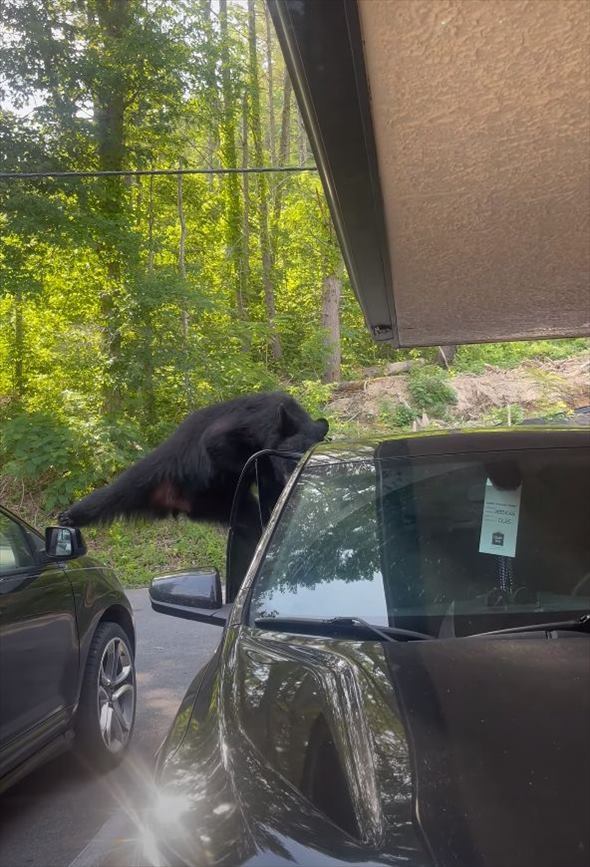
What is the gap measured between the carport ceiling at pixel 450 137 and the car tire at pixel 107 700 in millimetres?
2412

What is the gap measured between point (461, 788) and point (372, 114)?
6.42ft

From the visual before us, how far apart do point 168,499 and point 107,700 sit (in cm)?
203

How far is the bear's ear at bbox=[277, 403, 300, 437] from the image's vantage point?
18.4ft

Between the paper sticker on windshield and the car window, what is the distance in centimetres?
224

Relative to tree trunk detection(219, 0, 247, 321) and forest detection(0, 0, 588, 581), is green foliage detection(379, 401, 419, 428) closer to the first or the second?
forest detection(0, 0, 588, 581)

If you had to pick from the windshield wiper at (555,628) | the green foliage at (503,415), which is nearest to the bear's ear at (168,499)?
the windshield wiper at (555,628)

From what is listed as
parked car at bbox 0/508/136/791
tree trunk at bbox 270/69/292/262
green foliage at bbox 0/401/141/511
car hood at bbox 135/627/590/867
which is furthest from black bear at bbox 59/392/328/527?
tree trunk at bbox 270/69/292/262

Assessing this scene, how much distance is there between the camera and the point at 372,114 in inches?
101

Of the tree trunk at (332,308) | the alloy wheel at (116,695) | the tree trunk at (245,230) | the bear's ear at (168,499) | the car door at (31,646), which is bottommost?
the alloy wheel at (116,695)

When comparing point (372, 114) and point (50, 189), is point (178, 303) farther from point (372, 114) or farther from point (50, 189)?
point (372, 114)

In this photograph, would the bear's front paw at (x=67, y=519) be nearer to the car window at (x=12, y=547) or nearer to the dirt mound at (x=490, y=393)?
the car window at (x=12, y=547)

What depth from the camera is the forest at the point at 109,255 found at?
11.7 meters

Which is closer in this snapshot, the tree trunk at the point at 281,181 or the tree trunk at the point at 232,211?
the tree trunk at the point at 232,211

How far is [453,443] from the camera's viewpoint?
3.20m
